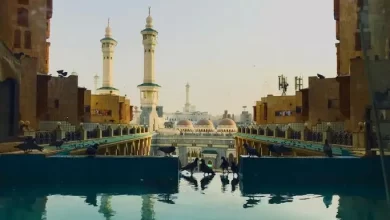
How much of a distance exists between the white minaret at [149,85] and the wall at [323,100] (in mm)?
47838

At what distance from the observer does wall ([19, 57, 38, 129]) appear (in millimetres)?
24719

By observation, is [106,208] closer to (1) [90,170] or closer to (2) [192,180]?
(1) [90,170]

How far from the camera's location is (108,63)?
7650 centimetres

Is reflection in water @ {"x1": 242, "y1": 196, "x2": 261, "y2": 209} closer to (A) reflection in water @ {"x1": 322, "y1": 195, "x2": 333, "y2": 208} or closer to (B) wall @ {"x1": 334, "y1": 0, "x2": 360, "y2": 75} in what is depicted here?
(A) reflection in water @ {"x1": 322, "y1": 195, "x2": 333, "y2": 208}

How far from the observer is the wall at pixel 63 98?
98.0ft

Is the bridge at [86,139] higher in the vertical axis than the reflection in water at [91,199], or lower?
higher

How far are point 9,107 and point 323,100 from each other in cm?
2243

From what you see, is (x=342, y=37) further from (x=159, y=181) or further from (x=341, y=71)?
(x=159, y=181)

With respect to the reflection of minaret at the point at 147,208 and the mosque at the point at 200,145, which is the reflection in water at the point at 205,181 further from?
the mosque at the point at 200,145

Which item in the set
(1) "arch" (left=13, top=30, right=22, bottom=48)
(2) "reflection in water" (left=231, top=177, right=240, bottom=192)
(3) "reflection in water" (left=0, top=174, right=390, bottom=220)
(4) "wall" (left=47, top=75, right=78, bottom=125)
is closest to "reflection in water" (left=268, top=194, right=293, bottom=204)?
(3) "reflection in water" (left=0, top=174, right=390, bottom=220)

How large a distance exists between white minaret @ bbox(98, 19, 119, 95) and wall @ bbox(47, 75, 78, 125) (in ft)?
142

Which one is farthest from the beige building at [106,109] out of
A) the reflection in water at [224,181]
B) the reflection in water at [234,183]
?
the reflection in water at [234,183]

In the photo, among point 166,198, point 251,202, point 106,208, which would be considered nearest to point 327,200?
point 251,202

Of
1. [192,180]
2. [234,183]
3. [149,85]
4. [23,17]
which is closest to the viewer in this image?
[234,183]
